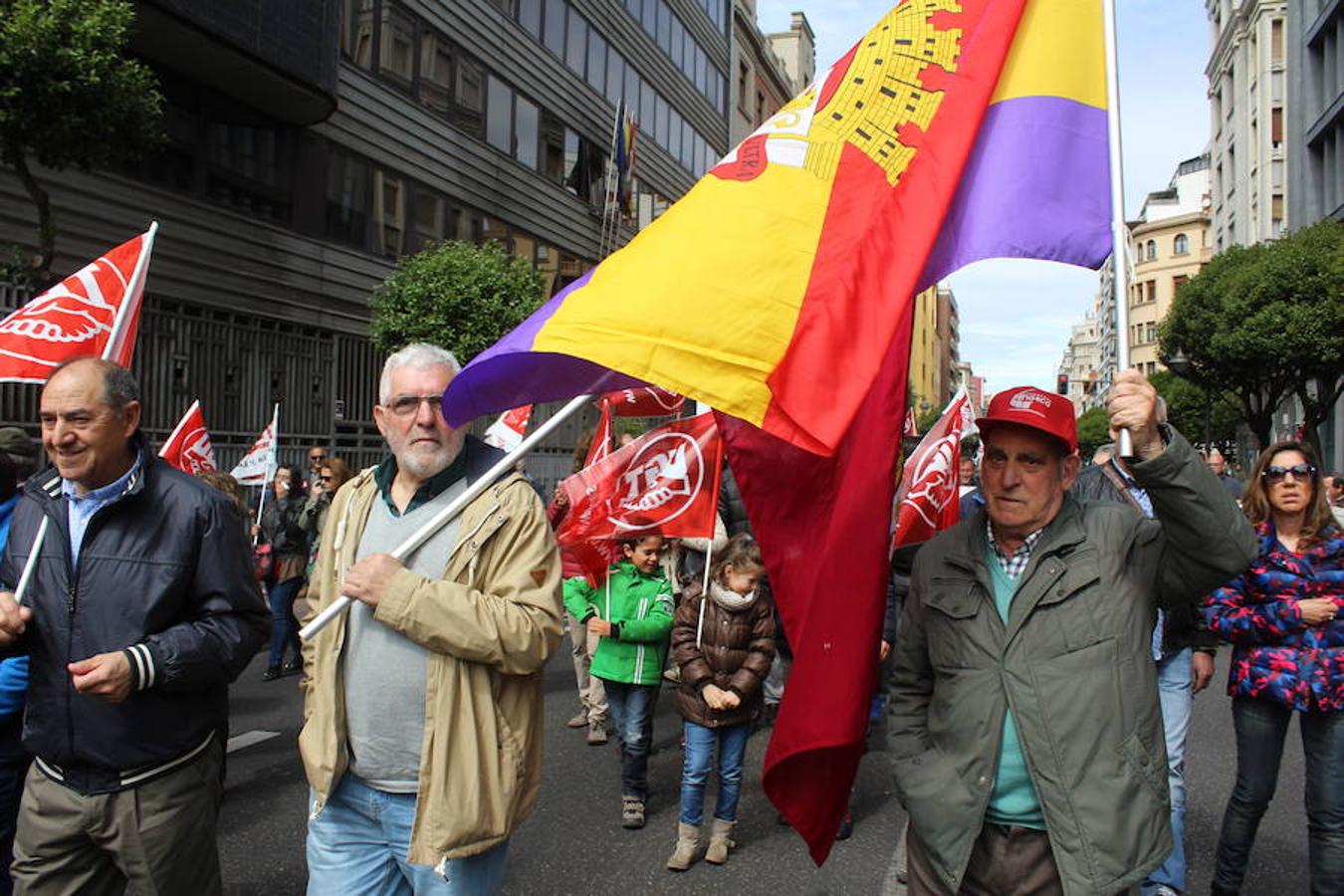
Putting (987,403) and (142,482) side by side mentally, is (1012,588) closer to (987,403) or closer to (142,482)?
(987,403)

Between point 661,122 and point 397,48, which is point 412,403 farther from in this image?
point 661,122

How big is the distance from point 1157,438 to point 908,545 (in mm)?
3432

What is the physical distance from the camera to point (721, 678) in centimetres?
504

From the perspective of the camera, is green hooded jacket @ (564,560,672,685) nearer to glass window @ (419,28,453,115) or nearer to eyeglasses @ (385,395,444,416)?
eyeglasses @ (385,395,444,416)

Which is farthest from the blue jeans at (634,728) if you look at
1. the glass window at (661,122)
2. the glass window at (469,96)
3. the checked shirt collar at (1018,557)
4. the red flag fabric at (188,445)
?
the glass window at (661,122)

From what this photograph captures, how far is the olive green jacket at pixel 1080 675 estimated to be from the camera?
2330 mm

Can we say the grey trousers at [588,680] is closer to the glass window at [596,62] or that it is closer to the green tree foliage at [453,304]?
the green tree foliage at [453,304]

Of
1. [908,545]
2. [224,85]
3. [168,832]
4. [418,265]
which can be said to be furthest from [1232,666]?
[224,85]

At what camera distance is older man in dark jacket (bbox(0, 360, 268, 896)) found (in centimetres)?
279

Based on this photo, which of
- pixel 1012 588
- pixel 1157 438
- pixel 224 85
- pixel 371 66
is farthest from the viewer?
pixel 371 66

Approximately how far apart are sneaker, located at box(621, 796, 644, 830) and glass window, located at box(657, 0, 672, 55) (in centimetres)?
2859

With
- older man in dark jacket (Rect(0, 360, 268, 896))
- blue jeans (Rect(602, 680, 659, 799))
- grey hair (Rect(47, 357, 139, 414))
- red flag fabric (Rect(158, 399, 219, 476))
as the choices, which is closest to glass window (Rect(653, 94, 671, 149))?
red flag fabric (Rect(158, 399, 219, 476))

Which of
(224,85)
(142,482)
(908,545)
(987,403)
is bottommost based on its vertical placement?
(908,545)

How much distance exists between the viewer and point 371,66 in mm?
→ 17766
